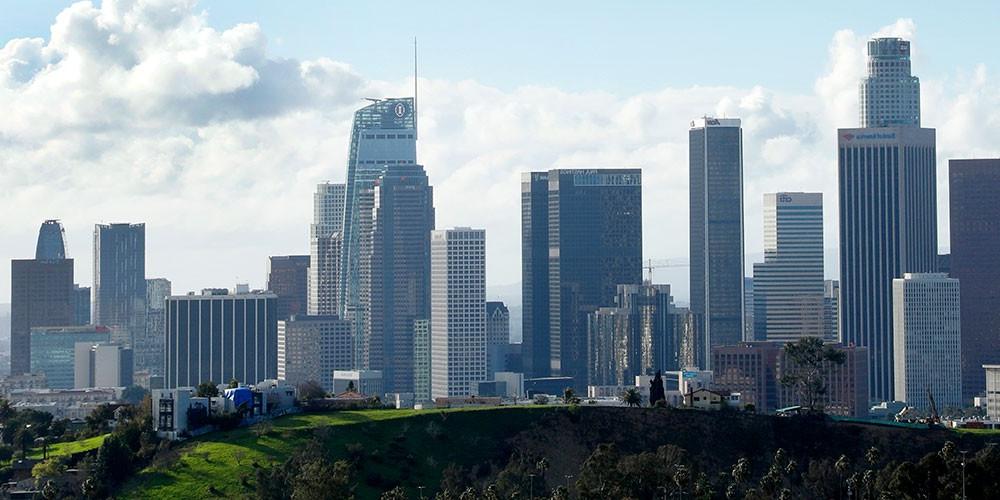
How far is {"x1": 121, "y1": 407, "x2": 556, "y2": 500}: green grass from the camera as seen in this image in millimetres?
154463

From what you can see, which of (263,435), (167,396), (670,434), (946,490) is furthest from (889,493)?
(167,396)

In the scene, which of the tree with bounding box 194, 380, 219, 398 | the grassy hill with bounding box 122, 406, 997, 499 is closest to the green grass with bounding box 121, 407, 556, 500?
the grassy hill with bounding box 122, 406, 997, 499

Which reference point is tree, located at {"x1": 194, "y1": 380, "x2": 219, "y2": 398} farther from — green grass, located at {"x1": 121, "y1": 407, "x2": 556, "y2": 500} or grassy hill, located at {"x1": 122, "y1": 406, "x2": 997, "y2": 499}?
grassy hill, located at {"x1": 122, "y1": 406, "x2": 997, "y2": 499}

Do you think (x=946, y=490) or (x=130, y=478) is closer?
(x=946, y=490)

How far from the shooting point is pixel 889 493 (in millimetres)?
134250

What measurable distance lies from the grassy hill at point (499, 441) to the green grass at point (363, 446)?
92mm

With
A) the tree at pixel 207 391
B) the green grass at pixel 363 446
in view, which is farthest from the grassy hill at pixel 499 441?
the tree at pixel 207 391

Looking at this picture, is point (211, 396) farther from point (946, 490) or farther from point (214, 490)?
point (946, 490)

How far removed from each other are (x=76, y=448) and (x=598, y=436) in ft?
156

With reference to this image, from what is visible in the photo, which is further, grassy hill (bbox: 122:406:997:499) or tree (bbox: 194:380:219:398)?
tree (bbox: 194:380:219:398)

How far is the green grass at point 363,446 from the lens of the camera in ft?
507

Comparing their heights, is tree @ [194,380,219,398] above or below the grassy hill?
above

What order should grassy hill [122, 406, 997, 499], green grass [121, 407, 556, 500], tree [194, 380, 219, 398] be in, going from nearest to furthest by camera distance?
1. green grass [121, 407, 556, 500]
2. grassy hill [122, 406, 997, 499]
3. tree [194, 380, 219, 398]

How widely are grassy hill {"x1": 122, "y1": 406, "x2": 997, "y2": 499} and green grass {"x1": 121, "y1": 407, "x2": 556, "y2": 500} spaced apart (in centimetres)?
9
